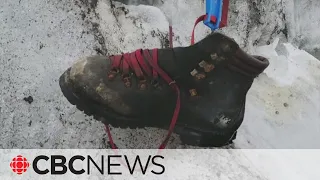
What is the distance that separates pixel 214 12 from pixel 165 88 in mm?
245

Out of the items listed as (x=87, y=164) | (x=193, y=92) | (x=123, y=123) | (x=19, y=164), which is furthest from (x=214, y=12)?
(x=19, y=164)

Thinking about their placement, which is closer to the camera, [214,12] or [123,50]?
[214,12]

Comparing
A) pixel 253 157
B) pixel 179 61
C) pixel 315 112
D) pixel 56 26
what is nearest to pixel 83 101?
pixel 179 61

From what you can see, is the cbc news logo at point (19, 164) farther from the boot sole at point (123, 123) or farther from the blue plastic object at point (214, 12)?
the blue plastic object at point (214, 12)

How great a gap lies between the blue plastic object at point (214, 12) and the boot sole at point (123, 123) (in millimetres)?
303

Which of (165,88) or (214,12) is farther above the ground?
(214,12)

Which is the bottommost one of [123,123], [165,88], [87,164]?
[87,164]

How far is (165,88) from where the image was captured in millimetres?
1254

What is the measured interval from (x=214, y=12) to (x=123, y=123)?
393 millimetres

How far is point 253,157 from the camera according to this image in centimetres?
147

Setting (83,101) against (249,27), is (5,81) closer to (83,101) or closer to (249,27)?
(83,101)

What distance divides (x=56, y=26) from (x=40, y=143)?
0.43m

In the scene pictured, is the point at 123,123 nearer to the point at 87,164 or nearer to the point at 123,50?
the point at 87,164

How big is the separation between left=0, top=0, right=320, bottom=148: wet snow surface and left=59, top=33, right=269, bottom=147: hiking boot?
117 millimetres
